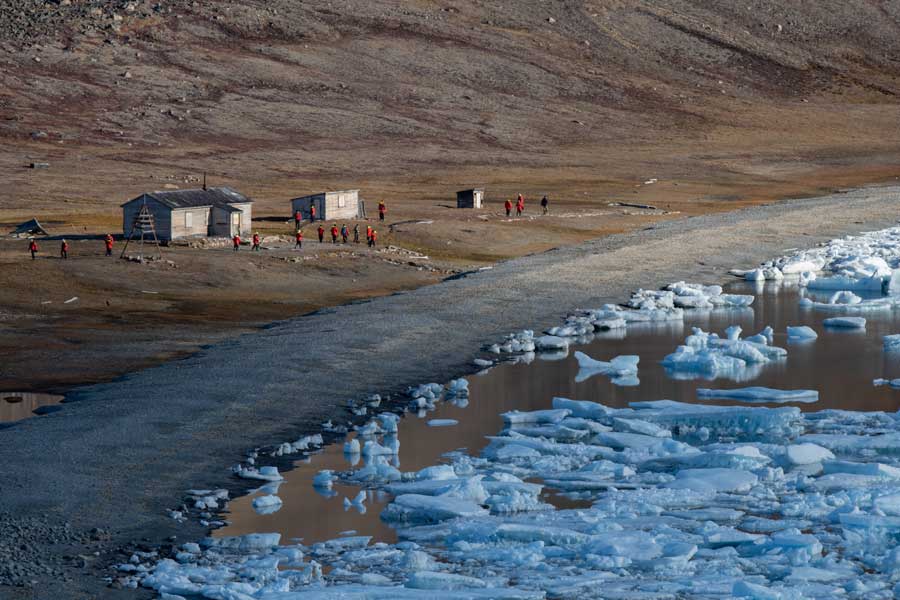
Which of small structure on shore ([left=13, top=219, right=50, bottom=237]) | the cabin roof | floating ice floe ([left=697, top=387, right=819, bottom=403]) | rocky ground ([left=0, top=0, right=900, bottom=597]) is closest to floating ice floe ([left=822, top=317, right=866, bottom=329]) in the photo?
rocky ground ([left=0, top=0, right=900, bottom=597])

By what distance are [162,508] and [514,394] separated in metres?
9.22

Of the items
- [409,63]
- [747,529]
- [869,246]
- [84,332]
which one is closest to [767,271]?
[869,246]

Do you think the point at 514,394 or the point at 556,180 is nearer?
the point at 514,394

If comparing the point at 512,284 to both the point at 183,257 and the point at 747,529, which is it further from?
the point at 747,529

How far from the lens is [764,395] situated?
26.4 m

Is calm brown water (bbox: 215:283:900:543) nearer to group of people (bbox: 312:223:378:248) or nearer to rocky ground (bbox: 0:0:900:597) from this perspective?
rocky ground (bbox: 0:0:900:597)

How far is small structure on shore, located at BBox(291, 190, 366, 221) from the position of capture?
52.9 metres

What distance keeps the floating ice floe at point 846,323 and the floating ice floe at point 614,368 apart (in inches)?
275

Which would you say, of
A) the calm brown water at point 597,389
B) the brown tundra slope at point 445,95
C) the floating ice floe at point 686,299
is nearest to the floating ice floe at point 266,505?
the calm brown water at point 597,389

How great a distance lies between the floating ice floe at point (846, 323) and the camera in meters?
34.3

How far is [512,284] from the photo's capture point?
3925cm

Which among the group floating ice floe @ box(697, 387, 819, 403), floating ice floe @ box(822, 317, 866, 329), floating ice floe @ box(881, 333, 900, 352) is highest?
floating ice floe @ box(822, 317, 866, 329)

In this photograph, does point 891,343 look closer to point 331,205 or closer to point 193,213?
point 193,213

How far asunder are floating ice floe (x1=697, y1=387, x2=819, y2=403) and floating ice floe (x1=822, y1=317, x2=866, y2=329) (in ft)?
25.7
